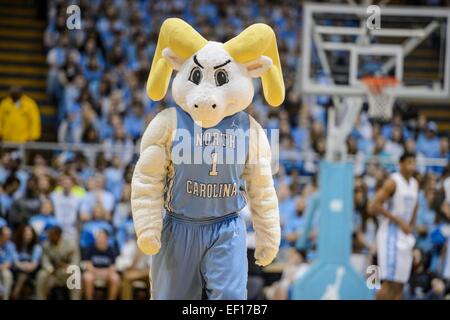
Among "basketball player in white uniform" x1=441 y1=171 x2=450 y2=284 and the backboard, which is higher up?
the backboard

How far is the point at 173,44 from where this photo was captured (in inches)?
219

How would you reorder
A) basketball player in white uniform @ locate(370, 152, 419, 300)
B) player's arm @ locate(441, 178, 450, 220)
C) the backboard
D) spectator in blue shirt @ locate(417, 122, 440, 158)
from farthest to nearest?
spectator in blue shirt @ locate(417, 122, 440, 158), player's arm @ locate(441, 178, 450, 220), the backboard, basketball player in white uniform @ locate(370, 152, 419, 300)

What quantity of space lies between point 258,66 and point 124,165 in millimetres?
6365

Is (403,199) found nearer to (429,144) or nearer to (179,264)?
(179,264)

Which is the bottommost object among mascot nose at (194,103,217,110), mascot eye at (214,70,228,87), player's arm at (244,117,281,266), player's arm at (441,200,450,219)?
player's arm at (441,200,450,219)

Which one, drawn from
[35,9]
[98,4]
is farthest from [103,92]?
[35,9]

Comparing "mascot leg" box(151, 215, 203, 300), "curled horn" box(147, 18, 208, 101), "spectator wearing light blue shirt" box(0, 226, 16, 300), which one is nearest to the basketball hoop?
"spectator wearing light blue shirt" box(0, 226, 16, 300)

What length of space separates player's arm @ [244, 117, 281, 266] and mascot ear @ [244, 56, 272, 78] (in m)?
0.27

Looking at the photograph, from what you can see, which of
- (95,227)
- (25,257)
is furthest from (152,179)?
(95,227)

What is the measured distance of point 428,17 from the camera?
33.9ft

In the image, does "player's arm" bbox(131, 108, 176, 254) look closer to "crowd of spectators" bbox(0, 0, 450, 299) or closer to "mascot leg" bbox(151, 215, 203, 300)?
"mascot leg" bbox(151, 215, 203, 300)

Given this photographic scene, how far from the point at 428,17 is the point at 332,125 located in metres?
1.55

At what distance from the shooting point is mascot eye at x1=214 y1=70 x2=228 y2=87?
5531mm
